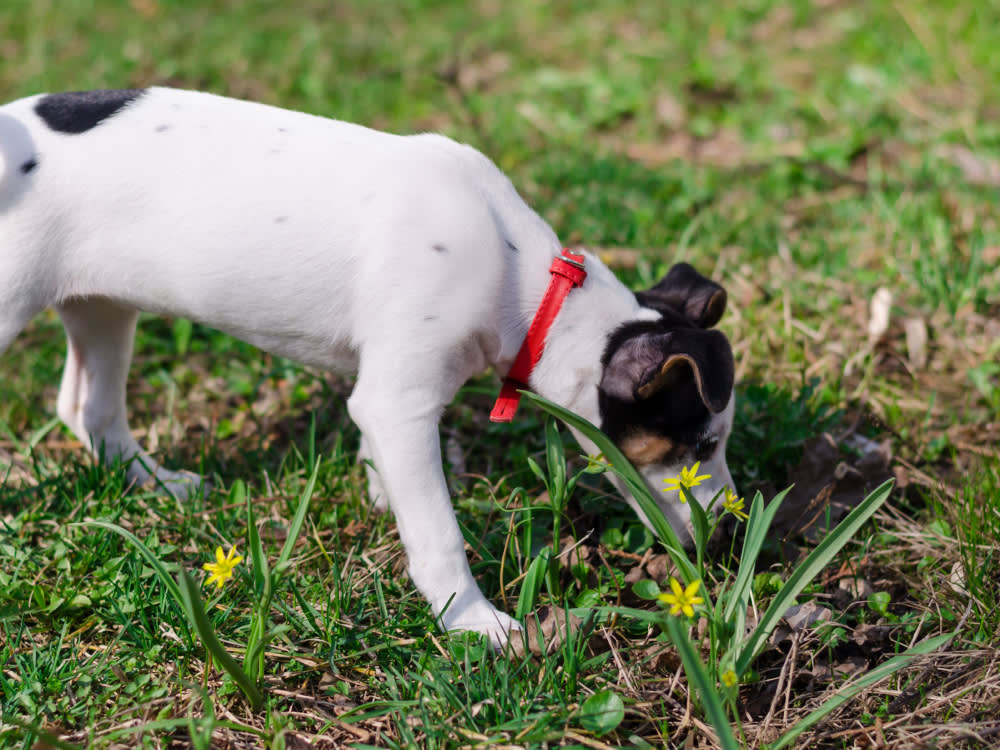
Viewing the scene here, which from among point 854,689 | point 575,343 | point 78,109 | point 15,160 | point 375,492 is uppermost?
point 78,109

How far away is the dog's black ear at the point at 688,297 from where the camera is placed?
328 centimetres

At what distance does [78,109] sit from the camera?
3080 millimetres

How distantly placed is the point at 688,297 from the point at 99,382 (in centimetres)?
235

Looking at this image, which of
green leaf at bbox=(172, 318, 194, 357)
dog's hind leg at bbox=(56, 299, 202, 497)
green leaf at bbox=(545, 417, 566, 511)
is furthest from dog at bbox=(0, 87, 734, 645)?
green leaf at bbox=(172, 318, 194, 357)

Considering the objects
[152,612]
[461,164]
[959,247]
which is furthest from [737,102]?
[152,612]

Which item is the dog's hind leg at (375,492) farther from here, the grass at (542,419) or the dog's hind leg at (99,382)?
the dog's hind leg at (99,382)

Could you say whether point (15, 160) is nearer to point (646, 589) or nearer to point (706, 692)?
point (646, 589)

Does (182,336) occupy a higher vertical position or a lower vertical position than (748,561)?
lower

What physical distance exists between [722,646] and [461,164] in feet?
5.81

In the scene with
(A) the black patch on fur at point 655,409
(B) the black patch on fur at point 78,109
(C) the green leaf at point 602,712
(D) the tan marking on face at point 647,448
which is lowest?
(C) the green leaf at point 602,712

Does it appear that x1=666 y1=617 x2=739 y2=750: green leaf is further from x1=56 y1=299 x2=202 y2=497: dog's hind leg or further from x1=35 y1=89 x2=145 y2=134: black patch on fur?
x1=35 y1=89 x2=145 y2=134: black patch on fur

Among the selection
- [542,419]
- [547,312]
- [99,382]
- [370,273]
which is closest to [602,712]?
[547,312]

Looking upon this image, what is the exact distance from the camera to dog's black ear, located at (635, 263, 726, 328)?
10.8 ft

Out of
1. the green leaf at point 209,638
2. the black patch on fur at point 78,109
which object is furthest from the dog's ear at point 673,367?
the black patch on fur at point 78,109
